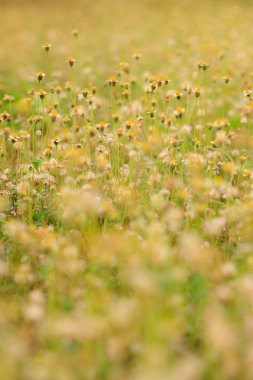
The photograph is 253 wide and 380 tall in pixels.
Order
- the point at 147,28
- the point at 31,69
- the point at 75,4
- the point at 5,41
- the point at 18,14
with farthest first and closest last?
the point at 75,4
the point at 18,14
the point at 147,28
the point at 5,41
the point at 31,69

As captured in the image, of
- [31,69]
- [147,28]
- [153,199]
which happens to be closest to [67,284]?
[153,199]

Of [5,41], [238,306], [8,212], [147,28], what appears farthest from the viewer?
[147,28]

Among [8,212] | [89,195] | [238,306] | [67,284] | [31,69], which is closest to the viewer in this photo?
[238,306]

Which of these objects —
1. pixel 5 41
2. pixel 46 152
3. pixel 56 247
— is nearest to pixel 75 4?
pixel 5 41

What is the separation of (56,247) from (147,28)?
6962 mm

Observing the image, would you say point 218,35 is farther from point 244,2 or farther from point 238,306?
point 238,306

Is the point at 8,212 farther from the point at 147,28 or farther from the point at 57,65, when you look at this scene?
the point at 147,28

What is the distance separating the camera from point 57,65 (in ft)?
22.0

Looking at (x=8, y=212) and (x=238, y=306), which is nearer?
(x=238, y=306)

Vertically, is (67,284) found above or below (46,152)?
below

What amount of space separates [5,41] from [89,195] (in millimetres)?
6203

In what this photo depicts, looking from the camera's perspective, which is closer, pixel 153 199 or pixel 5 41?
pixel 153 199

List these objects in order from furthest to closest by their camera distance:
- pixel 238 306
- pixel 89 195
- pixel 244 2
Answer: pixel 244 2, pixel 89 195, pixel 238 306

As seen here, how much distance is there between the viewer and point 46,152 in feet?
10.0
